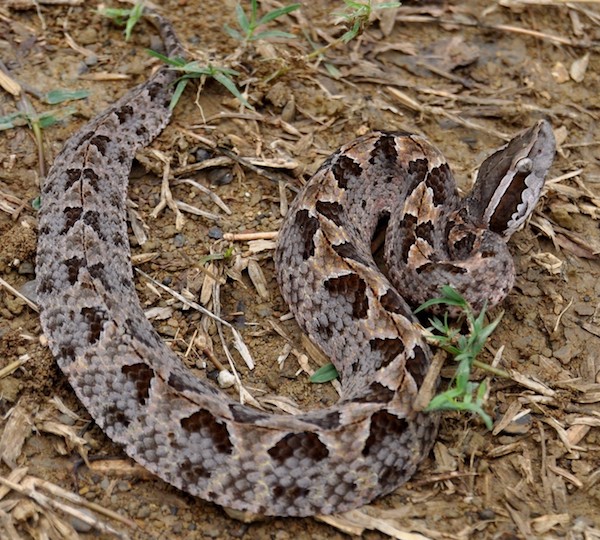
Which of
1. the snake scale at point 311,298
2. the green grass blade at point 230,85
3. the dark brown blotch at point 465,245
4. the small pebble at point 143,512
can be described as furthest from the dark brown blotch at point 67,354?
the dark brown blotch at point 465,245

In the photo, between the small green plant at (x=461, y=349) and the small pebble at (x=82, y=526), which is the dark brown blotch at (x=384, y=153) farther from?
the small pebble at (x=82, y=526)

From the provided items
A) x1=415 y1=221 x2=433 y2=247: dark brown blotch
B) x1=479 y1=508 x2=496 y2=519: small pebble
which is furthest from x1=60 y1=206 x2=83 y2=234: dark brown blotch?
x1=479 y1=508 x2=496 y2=519: small pebble

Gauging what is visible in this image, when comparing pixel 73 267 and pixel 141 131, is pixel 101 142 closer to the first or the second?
pixel 141 131

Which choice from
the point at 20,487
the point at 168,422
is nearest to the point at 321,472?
the point at 168,422

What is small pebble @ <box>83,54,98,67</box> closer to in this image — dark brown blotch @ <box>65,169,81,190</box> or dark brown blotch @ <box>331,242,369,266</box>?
dark brown blotch @ <box>65,169,81,190</box>

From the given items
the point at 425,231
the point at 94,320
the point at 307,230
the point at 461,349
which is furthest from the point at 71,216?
the point at 461,349

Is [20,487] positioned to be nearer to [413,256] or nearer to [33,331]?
[33,331]
